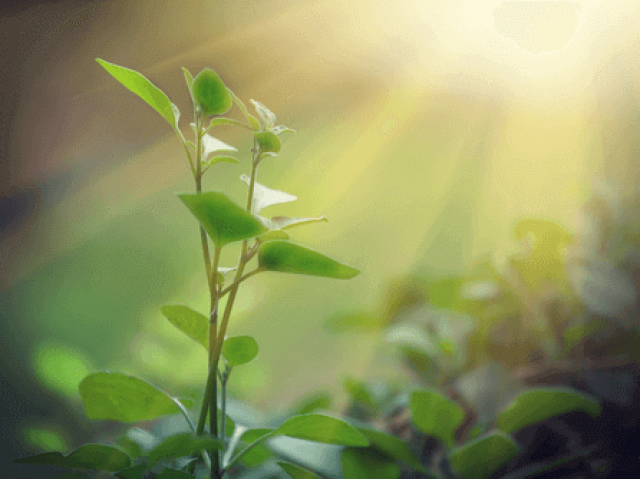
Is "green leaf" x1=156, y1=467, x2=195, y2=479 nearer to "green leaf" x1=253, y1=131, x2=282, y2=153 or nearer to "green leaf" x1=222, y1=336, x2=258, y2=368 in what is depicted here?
"green leaf" x1=222, y1=336, x2=258, y2=368

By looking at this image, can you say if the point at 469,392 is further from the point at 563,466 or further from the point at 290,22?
the point at 290,22

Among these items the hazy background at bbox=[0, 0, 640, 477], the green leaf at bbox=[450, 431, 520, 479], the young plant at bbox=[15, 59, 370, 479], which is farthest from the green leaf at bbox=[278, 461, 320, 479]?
the hazy background at bbox=[0, 0, 640, 477]

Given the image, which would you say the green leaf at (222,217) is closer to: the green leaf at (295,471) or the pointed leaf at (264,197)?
the pointed leaf at (264,197)

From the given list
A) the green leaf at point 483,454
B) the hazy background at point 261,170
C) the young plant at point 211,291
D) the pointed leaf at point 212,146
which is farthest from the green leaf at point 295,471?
the hazy background at point 261,170

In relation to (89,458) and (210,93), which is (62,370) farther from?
(210,93)

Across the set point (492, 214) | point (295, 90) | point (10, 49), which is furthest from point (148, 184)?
point (492, 214)

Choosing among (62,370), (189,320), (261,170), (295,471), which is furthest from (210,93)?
(261,170)

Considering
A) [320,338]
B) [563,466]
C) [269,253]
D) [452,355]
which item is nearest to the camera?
[269,253]
